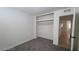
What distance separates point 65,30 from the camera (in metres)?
2.37

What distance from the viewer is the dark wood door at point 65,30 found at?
2.23 metres

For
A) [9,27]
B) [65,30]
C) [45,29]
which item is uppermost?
[9,27]

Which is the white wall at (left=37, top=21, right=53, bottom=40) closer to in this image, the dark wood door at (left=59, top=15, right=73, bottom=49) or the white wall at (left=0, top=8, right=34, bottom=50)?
the dark wood door at (left=59, top=15, right=73, bottom=49)

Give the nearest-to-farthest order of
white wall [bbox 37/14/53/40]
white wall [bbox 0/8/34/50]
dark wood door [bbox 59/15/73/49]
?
white wall [bbox 0/8/34/50] → dark wood door [bbox 59/15/73/49] → white wall [bbox 37/14/53/40]

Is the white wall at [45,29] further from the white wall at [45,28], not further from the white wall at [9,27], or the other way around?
the white wall at [9,27]

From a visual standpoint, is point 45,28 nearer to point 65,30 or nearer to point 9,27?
point 65,30

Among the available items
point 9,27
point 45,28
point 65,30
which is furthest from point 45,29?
point 9,27

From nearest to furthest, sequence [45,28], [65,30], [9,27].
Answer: [9,27]
[65,30]
[45,28]

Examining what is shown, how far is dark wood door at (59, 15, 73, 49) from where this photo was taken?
2.23 meters

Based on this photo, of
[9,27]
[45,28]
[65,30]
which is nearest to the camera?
[9,27]

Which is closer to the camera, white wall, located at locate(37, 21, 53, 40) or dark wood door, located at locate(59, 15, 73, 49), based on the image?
dark wood door, located at locate(59, 15, 73, 49)

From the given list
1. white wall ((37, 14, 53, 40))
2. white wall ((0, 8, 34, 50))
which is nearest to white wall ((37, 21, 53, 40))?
white wall ((37, 14, 53, 40))
